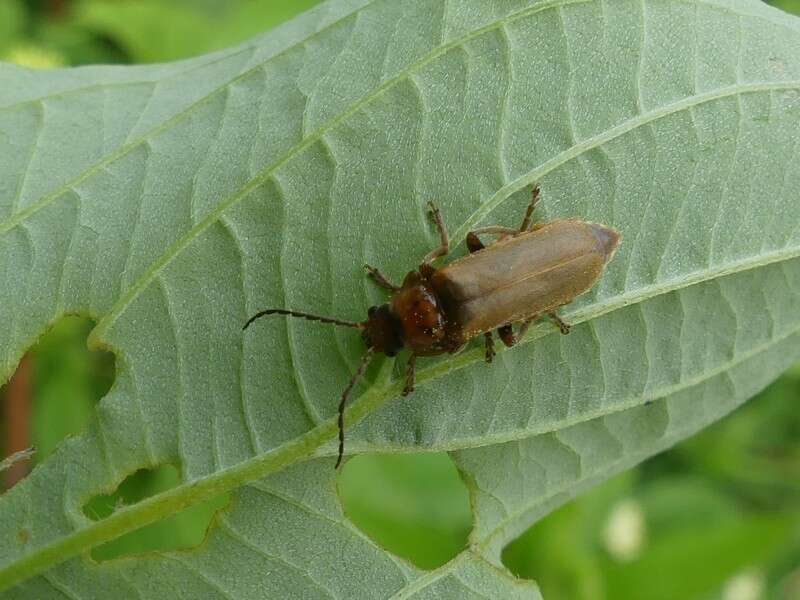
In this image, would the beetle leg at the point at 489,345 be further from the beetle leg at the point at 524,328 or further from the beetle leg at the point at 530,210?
the beetle leg at the point at 530,210

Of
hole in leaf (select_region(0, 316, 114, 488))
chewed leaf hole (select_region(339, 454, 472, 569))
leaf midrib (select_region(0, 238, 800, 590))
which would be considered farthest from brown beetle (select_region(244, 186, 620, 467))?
hole in leaf (select_region(0, 316, 114, 488))

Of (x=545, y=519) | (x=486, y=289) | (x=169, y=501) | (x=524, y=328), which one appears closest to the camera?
(x=169, y=501)

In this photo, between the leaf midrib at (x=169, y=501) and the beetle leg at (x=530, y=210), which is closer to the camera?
the leaf midrib at (x=169, y=501)

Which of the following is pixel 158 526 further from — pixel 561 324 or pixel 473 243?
pixel 561 324

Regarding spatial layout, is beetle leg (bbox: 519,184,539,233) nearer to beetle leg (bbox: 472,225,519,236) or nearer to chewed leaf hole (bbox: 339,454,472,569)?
beetle leg (bbox: 472,225,519,236)

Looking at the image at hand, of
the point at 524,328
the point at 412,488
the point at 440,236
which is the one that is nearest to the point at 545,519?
the point at 412,488

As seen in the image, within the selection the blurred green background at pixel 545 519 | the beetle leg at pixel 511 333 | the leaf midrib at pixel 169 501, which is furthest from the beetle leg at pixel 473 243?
the blurred green background at pixel 545 519
